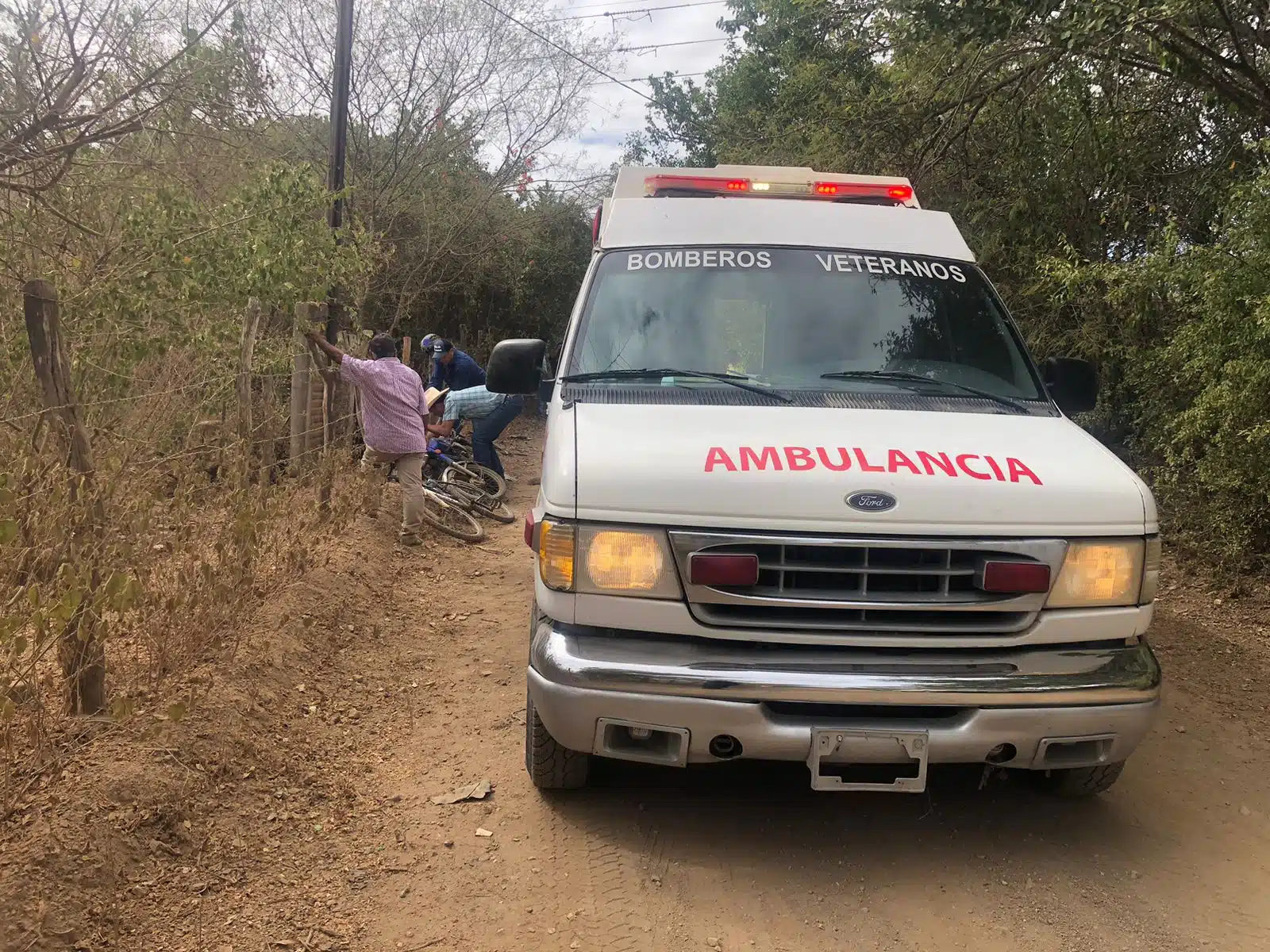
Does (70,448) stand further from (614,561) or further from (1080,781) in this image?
(1080,781)

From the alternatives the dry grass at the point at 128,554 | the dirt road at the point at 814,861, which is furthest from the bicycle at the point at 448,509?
the dirt road at the point at 814,861

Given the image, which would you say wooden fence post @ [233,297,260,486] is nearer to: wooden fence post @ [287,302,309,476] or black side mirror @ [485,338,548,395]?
wooden fence post @ [287,302,309,476]

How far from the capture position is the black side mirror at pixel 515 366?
14.9 ft

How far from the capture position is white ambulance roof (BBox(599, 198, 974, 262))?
454 centimetres

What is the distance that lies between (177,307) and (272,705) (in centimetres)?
192

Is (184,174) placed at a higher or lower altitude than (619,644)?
higher

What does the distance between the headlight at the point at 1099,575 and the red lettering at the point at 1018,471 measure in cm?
25

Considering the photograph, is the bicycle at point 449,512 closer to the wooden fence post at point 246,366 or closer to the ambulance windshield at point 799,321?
the wooden fence post at point 246,366

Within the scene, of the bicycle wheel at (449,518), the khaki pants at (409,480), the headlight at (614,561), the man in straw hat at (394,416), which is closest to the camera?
the headlight at (614,561)

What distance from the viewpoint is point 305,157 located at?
38.6ft

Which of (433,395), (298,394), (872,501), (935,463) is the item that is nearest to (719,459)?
(872,501)

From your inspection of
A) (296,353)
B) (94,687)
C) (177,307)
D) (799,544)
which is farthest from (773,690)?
(296,353)

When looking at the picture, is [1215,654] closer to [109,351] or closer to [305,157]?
[109,351]

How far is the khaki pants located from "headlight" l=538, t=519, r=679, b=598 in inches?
198
